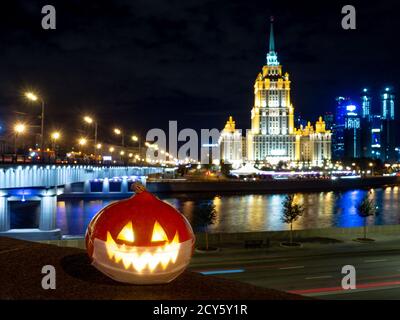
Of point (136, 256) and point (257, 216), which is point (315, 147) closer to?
point (257, 216)

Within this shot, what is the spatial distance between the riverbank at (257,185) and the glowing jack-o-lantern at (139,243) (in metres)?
82.7

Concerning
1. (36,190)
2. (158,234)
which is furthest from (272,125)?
(158,234)

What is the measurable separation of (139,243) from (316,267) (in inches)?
588

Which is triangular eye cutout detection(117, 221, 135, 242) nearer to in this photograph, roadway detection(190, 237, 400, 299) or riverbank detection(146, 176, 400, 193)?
roadway detection(190, 237, 400, 299)

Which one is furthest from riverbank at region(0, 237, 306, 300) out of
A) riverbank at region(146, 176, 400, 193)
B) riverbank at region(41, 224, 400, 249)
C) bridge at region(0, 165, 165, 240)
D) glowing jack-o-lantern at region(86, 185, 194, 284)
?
riverbank at region(146, 176, 400, 193)

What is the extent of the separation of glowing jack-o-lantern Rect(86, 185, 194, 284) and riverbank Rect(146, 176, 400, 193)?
82747mm

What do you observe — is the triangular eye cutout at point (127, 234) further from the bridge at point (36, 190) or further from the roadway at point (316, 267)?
the bridge at point (36, 190)

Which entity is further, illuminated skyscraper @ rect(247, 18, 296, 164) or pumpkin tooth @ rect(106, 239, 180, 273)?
illuminated skyscraper @ rect(247, 18, 296, 164)

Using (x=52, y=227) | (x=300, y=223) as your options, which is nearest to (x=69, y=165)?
(x=52, y=227)

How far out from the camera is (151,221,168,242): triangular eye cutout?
810 cm

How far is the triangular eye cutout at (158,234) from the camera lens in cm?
810
